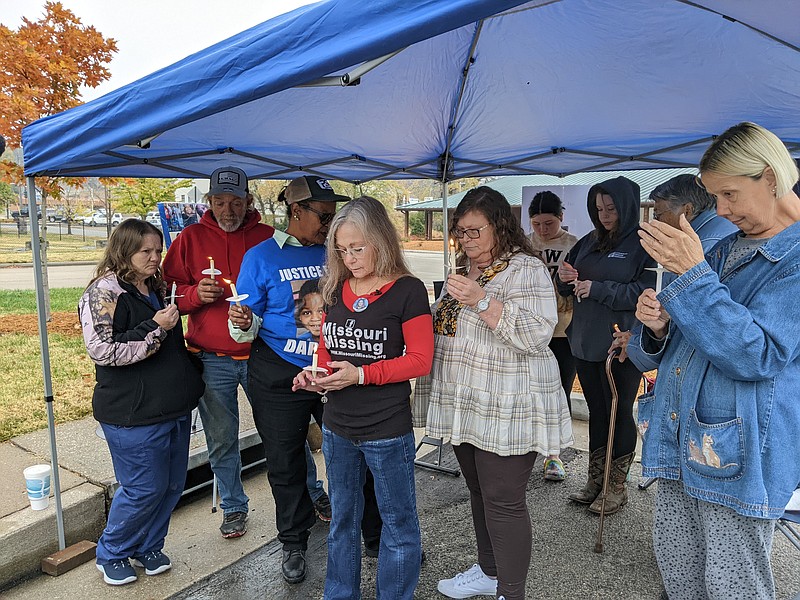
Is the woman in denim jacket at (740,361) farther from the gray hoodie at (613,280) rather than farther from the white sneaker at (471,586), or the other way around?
the gray hoodie at (613,280)

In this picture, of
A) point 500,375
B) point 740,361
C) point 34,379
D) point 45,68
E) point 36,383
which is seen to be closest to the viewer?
point 740,361

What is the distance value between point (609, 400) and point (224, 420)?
2269 mm

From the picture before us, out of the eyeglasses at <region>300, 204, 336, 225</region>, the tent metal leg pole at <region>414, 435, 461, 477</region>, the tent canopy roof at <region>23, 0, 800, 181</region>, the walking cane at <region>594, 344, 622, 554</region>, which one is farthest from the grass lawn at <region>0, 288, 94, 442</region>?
the walking cane at <region>594, 344, 622, 554</region>

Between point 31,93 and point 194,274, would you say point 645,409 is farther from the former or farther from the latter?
point 31,93

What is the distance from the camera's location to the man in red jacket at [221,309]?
307 centimetres

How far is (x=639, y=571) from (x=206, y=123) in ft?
10.9

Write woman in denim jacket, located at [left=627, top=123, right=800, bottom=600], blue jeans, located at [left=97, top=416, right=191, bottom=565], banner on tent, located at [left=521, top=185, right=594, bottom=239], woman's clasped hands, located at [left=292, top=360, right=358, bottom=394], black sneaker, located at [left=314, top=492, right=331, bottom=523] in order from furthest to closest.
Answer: banner on tent, located at [left=521, top=185, right=594, bottom=239] < black sneaker, located at [left=314, top=492, right=331, bottom=523] < blue jeans, located at [left=97, top=416, right=191, bottom=565] < woman's clasped hands, located at [left=292, top=360, right=358, bottom=394] < woman in denim jacket, located at [left=627, top=123, right=800, bottom=600]

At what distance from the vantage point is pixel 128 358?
2541mm

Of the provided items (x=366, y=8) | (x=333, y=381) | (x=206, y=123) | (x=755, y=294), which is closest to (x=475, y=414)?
(x=333, y=381)

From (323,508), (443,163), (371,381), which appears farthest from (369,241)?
(443,163)

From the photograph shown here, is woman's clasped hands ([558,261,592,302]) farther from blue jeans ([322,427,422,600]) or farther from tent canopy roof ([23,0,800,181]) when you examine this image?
blue jeans ([322,427,422,600])

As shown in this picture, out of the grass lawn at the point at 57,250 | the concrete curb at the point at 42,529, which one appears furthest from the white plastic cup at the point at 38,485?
the grass lawn at the point at 57,250

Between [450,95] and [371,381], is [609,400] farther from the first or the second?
[450,95]

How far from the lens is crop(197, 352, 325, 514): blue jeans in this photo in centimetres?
315
